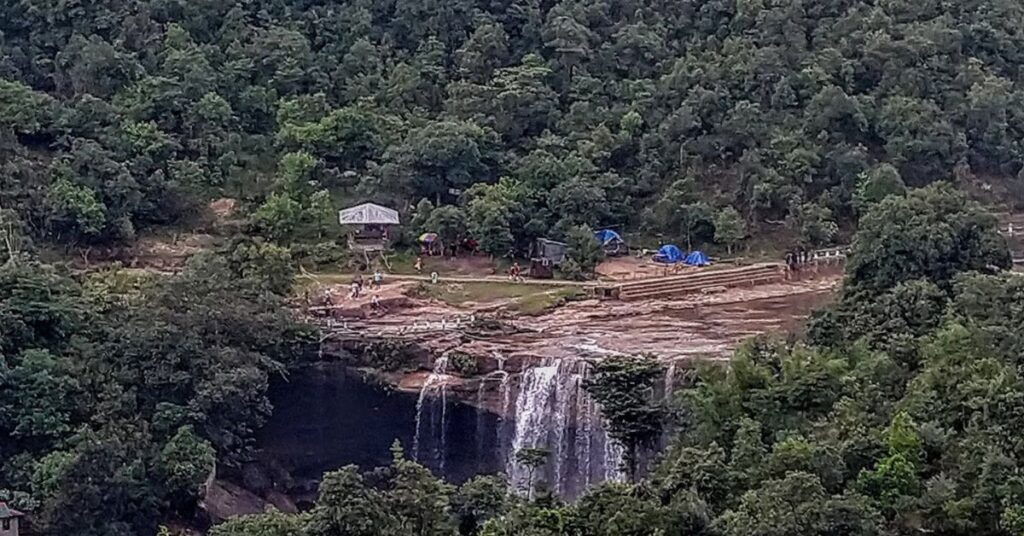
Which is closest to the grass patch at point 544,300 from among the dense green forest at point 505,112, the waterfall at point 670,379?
the dense green forest at point 505,112

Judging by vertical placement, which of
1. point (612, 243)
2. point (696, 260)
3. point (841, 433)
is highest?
point (612, 243)

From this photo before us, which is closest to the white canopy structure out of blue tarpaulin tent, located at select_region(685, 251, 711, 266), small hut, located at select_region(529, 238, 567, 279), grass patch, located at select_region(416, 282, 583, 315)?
grass patch, located at select_region(416, 282, 583, 315)

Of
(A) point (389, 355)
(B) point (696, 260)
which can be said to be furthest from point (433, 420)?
(B) point (696, 260)

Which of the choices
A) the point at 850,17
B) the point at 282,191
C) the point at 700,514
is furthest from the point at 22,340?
the point at 850,17

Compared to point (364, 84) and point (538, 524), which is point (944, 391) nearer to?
point (538, 524)

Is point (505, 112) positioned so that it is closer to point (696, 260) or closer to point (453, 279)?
point (453, 279)

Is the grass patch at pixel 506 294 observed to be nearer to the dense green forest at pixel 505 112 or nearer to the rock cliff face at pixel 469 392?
the rock cliff face at pixel 469 392

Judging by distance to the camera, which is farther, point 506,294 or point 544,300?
point 506,294
